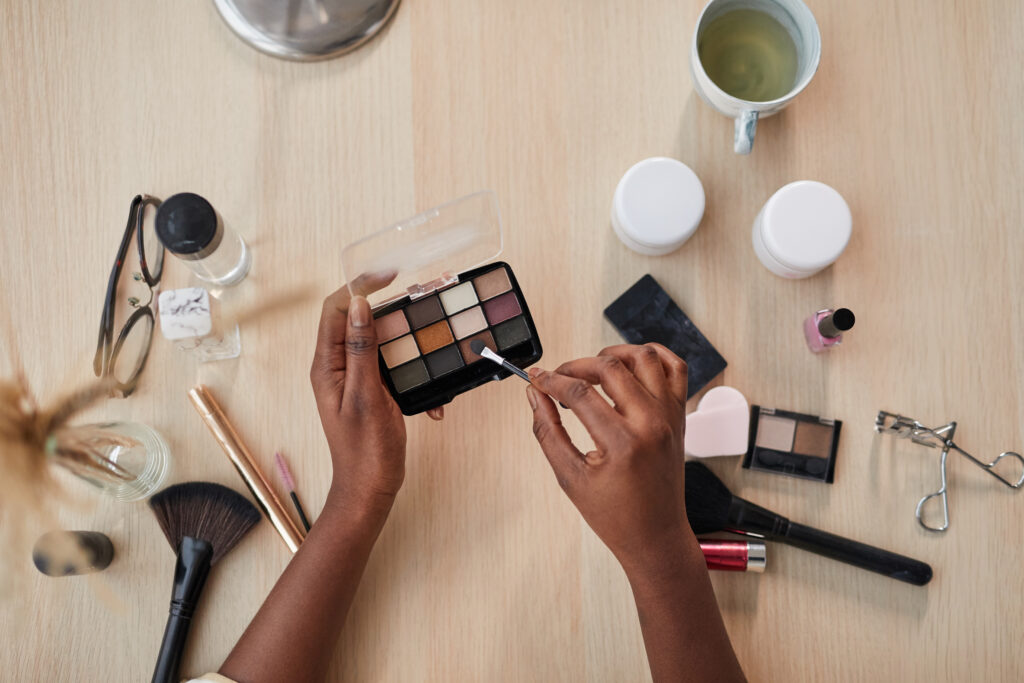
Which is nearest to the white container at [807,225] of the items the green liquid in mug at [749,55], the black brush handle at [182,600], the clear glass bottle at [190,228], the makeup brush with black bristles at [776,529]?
the green liquid in mug at [749,55]

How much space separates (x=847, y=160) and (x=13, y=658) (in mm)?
976

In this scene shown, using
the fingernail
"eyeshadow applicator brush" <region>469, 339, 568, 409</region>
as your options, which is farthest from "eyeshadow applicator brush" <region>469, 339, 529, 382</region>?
the fingernail

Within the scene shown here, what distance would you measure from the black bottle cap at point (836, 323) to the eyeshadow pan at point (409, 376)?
39cm

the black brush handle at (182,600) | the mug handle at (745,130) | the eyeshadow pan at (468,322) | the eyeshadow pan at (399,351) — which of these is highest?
the mug handle at (745,130)

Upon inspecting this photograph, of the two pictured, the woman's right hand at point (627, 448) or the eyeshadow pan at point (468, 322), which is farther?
the eyeshadow pan at point (468, 322)

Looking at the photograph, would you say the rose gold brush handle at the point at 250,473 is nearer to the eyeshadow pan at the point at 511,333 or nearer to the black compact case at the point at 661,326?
the eyeshadow pan at the point at 511,333

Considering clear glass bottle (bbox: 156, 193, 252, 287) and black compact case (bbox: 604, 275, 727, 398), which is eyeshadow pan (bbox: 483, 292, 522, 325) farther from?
clear glass bottle (bbox: 156, 193, 252, 287)

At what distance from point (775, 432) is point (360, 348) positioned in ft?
1.38

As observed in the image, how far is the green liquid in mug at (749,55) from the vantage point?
2.25ft

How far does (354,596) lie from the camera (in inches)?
26.8

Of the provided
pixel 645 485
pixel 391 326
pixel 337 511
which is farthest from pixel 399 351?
A: pixel 645 485

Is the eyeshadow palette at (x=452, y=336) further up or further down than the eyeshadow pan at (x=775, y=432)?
further up

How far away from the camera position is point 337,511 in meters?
0.66

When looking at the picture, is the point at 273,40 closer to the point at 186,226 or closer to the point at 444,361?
the point at 186,226
